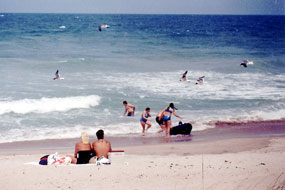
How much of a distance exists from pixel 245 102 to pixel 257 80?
582 centimetres

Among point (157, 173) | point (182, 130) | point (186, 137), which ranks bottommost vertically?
point (157, 173)

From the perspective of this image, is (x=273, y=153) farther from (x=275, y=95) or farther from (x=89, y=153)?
(x=275, y=95)

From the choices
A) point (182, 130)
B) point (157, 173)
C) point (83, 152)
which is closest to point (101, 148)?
point (83, 152)

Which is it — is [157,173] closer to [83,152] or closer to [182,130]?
[83,152]

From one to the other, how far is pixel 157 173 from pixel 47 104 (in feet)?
29.7

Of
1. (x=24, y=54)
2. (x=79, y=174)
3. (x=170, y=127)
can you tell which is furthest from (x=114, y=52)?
(x=79, y=174)

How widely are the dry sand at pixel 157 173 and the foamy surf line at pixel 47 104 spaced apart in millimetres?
5342

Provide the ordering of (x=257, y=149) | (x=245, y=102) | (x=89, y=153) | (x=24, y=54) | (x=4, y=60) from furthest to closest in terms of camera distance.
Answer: (x=24, y=54), (x=4, y=60), (x=245, y=102), (x=257, y=149), (x=89, y=153)

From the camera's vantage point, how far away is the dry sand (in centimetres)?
675

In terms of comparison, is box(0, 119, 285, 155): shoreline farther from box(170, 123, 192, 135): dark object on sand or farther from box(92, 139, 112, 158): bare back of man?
box(92, 139, 112, 158): bare back of man

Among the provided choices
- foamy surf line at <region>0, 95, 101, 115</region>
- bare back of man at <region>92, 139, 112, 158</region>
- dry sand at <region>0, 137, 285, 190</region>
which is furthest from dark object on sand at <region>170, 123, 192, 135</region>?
foamy surf line at <region>0, 95, 101, 115</region>

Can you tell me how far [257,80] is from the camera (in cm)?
2169

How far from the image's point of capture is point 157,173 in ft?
24.1

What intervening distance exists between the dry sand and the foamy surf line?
17.5ft
